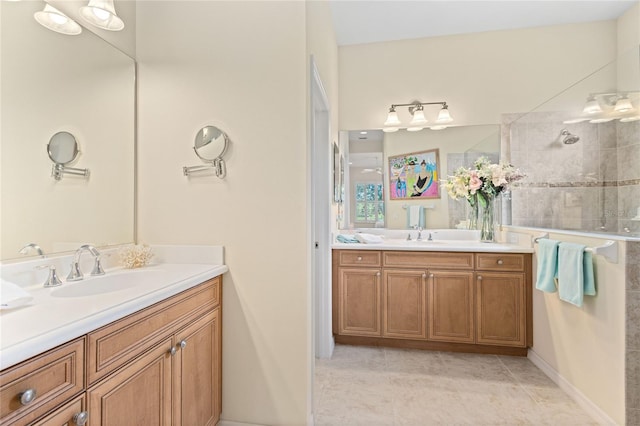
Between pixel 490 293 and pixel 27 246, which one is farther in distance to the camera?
pixel 490 293

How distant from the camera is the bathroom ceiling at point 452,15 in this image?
2.63 meters

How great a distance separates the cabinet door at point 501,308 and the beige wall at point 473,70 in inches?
61.0

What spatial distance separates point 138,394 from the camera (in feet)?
3.54

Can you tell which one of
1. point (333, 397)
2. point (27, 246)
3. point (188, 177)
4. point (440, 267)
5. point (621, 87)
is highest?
point (621, 87)

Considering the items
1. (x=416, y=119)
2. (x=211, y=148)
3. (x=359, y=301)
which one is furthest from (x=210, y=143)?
(x=416, y=119)

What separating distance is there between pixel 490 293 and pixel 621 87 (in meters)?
1.67

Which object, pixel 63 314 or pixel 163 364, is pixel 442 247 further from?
pixel 63 314

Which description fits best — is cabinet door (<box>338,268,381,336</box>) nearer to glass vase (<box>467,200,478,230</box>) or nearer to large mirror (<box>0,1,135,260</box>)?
glass vase (<box>467,200,478,230</box>)

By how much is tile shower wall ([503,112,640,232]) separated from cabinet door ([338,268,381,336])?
58.4 inches

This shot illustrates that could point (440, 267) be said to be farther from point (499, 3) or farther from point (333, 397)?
point (499, 3)

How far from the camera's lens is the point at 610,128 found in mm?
2205

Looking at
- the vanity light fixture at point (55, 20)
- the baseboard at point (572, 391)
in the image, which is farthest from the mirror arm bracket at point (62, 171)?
the baseboard at point (572, 391)

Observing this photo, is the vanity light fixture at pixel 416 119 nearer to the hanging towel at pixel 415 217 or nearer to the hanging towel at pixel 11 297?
the hanging towel at pixel 415 217

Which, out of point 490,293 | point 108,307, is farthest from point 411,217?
point 108,307
